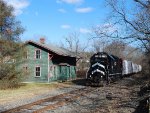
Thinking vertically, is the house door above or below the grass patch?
above

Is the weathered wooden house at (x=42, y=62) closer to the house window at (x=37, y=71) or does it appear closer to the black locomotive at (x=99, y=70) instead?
the house window at (x=37, y=71)

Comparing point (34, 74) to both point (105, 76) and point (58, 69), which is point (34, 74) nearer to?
point (58, 69)

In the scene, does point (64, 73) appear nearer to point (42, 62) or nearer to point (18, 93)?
point (42, 62)

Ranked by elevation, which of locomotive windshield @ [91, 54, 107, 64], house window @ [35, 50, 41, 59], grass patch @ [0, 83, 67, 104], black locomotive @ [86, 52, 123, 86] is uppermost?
house window @ [35, 50, 41, 59]

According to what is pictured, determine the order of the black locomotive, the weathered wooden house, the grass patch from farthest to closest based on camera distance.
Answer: the weathered wooden house, the black locomotive, the grass patch

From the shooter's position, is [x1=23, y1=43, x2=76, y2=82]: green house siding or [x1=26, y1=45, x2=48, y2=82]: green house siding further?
[x1=26, y1=45, x2=48, y2=82]: green house siding

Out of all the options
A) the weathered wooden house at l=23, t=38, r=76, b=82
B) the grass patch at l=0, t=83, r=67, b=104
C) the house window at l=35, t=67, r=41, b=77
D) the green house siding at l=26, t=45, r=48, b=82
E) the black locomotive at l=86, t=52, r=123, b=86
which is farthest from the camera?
the house window at l=35, t=67, r=41, b=77

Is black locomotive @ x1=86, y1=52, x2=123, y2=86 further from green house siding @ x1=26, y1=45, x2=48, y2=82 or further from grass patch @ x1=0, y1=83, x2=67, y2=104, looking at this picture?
A: green house siding @ x1=26, y1=45, x2=48, y2=82

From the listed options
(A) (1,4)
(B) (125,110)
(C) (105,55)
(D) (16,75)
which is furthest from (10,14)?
(B) (125,110)

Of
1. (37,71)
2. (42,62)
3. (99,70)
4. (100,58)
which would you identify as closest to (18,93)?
(99,70)

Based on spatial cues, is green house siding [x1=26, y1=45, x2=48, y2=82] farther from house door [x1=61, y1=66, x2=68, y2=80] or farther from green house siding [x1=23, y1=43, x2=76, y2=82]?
house door [x1=61, y1=66, x2=68, y2=80]

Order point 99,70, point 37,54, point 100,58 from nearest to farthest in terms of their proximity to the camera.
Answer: point 99,70, point 100,58, point 37,54

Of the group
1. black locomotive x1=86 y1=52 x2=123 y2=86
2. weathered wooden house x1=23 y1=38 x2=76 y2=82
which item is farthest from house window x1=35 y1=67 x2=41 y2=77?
black locomotive x1=86 y1=52 x2=123 y2=86

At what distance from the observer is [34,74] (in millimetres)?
Result: 45469
